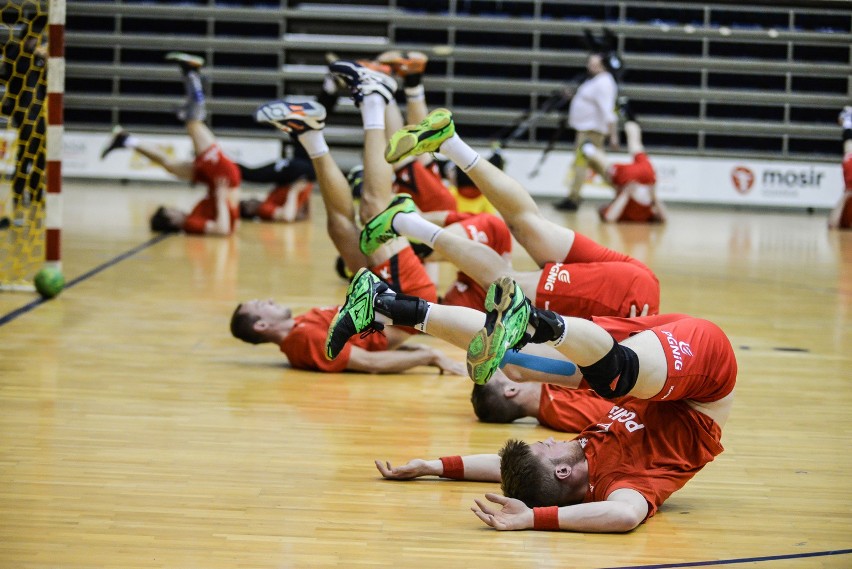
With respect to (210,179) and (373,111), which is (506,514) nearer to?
(373,111)

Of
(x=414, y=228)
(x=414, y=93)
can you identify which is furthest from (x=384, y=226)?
(x=414, y=93)

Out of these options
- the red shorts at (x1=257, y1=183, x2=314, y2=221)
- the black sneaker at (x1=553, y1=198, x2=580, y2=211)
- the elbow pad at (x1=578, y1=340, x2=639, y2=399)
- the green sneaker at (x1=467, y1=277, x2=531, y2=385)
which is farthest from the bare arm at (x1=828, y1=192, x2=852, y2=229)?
the green sneaker at (x1=467, y1=277, x2=531, y2=385)

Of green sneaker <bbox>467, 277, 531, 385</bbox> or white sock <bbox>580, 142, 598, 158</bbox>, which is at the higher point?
white sock <bbox>580, 142, 598, 158</bbox>

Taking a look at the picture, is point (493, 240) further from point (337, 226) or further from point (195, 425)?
point (195, 425)

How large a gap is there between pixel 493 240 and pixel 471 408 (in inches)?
61.4

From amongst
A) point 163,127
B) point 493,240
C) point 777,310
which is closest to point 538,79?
point 163,127

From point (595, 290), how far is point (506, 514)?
212cm

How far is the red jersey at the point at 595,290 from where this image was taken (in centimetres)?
574

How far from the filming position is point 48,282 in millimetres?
7859

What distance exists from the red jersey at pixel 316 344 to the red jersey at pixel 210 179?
5.97m

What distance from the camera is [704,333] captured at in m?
4.05

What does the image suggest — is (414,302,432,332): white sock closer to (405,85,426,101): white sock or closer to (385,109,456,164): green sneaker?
(385,109,456,164): green sneaker

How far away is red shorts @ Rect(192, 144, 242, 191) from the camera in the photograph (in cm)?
1191

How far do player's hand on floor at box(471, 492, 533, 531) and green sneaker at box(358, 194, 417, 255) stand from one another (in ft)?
6.30
